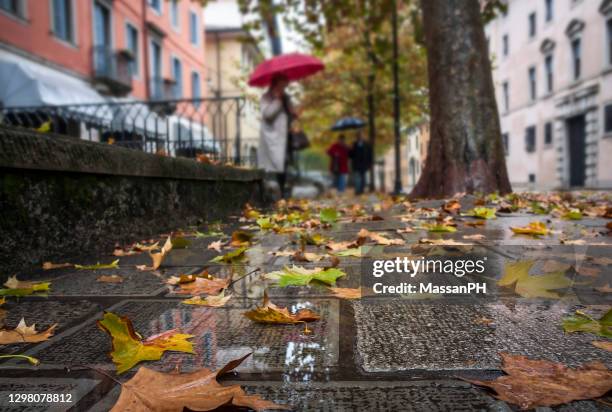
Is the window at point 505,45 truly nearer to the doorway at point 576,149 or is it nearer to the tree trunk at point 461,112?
the doorway at point 576,149

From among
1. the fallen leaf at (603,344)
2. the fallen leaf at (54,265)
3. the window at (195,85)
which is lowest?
the fallen leaf at (603,344)

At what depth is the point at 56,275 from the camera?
86.8 inches

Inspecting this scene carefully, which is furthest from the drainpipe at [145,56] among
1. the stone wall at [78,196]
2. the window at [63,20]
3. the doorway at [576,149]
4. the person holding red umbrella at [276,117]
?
the doorway at [576,149]

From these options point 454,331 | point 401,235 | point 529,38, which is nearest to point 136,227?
point 401,235

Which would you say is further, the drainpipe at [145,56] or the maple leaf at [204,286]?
the drainpipe at [145,56]

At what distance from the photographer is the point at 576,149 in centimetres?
2170

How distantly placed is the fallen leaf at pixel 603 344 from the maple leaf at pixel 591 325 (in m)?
0.06

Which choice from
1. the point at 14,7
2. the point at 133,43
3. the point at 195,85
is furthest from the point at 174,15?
the point at 14,7

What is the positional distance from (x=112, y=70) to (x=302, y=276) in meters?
15.9

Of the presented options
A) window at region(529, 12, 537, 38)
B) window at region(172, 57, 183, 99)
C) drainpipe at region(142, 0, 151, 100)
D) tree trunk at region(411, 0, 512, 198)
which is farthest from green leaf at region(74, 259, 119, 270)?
window at region(529, 12, 537, 38)

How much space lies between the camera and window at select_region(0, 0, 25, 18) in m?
11.3

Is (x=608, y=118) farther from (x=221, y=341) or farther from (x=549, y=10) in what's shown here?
(x=221, y=341)

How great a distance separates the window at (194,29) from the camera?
26812 millimetres

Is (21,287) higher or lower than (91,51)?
lower
